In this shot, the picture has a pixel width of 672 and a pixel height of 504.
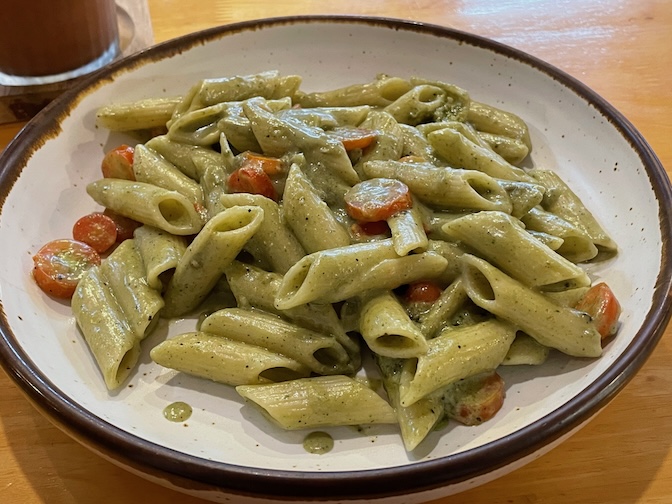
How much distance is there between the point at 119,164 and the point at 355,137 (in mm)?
842

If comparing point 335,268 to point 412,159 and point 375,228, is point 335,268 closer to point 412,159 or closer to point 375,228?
point 375,228

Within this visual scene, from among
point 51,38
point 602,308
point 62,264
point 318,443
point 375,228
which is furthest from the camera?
point 51,38

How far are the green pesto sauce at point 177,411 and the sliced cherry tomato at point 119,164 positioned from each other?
91cm

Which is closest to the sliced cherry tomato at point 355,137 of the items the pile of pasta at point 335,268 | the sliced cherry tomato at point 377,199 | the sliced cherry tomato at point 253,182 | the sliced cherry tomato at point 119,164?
the pile of pasta at point 335,268

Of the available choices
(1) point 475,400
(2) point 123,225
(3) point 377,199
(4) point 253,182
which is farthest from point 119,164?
(1) point 475,400

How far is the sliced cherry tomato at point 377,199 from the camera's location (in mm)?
1932

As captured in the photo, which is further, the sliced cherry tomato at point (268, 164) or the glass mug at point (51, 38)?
the glass mug at point (51, 38)

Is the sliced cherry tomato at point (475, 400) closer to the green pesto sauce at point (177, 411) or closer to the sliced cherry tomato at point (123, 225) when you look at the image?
the green pesto sauce at point (177, 411)

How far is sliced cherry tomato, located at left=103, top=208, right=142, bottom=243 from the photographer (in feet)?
7.34

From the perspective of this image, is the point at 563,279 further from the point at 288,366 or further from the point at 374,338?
the point at 288,366

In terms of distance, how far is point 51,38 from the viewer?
2.76 metres

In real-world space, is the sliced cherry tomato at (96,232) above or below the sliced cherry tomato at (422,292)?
above

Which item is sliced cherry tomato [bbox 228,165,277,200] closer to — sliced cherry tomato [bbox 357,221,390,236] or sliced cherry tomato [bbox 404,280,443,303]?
sliced cherry tomato [bbox 357,221,390,236]

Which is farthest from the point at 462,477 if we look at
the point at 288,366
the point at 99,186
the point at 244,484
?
the point at 99,186
